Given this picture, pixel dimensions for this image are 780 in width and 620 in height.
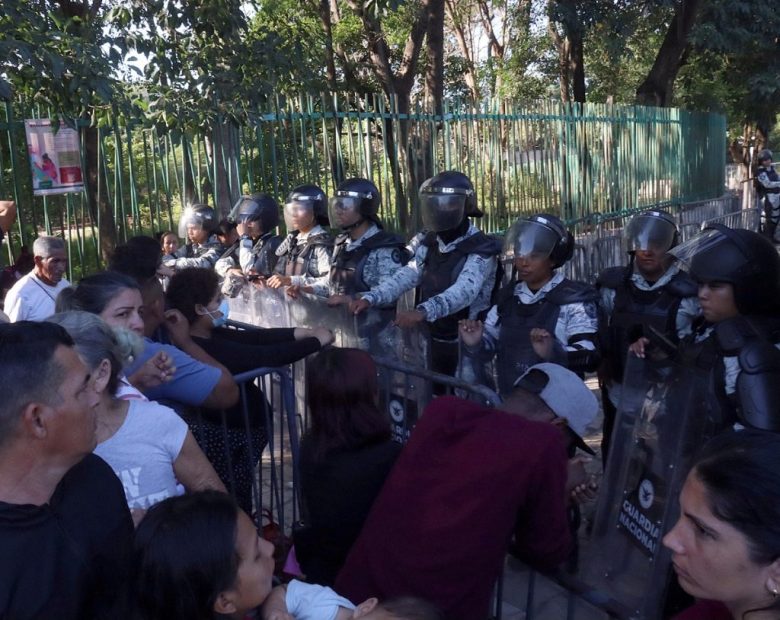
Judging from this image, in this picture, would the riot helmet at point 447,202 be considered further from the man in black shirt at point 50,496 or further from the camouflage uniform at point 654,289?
the man in black shirt at point 50,496

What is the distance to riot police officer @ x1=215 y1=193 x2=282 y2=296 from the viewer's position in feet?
23.4

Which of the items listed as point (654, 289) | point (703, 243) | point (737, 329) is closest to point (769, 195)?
point (654, 289)

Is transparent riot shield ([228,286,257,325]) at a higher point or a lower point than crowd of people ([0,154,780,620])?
lower

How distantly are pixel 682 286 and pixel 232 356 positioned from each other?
2.28m

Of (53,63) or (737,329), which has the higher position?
(53,63)

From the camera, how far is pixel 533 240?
15.1ft

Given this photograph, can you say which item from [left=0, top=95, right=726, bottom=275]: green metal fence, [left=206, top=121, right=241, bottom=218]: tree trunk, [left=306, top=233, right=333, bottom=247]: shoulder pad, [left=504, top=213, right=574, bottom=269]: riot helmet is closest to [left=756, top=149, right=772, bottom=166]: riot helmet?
[left=0, top=95, right=726, bottom=275]: green metal fence

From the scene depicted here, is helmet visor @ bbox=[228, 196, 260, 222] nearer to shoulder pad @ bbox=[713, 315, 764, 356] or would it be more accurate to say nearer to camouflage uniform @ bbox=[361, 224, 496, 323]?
camouflage uniform @ bbox=[361, 224, 496, 323]

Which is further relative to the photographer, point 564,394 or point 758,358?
point 564,394

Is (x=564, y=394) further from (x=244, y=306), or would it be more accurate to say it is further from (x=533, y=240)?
(x=244, y=306)

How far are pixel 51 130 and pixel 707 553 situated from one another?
6.08m

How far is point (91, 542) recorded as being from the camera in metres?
1.97

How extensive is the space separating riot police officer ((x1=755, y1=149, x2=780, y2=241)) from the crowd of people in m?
12.3

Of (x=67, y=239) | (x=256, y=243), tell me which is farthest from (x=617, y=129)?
(x=67, y=239)
